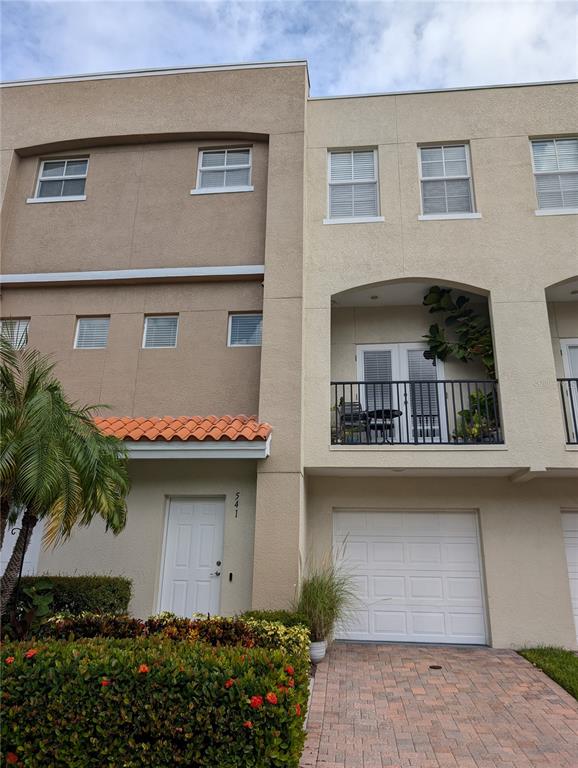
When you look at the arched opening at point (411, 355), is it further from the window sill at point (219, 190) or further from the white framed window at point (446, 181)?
the window sill at point (219, 190)

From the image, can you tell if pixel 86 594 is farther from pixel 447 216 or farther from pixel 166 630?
pixel 447 216

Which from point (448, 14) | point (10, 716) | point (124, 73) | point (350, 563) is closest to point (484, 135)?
point (448, 14)

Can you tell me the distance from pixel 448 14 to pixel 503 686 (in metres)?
11.1

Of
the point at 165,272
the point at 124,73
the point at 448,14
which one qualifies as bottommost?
the point at 165,272

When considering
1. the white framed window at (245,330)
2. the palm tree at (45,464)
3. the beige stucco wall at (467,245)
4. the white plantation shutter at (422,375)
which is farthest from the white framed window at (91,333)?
the white plantation shutter at (422,375)

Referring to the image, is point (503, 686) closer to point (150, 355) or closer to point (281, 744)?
point (281, 744)

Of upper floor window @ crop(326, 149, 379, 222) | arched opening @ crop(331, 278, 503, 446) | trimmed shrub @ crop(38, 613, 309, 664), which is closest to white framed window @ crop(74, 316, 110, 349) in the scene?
arched opening @ crop(331, 278, 503, 446)

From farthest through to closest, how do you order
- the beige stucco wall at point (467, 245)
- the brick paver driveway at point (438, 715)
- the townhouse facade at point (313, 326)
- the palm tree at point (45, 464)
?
1. the beige stucco wall at point (467, 245)
2. the townhouse facade at point (313, 326)
3. the palm tree at point (45, 464)
4. the brick paver driveway at point (438, 715)

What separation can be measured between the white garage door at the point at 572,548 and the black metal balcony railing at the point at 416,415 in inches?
93.8

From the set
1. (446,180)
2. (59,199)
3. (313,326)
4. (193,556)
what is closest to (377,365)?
(313,326)

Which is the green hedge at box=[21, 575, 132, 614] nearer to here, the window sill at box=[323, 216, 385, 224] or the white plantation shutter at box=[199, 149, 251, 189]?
the window sill at box=[323, 216, 385, 224]

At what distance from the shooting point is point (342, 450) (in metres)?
9.34

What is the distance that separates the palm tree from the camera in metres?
5.63

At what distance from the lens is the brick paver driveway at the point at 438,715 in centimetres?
517
